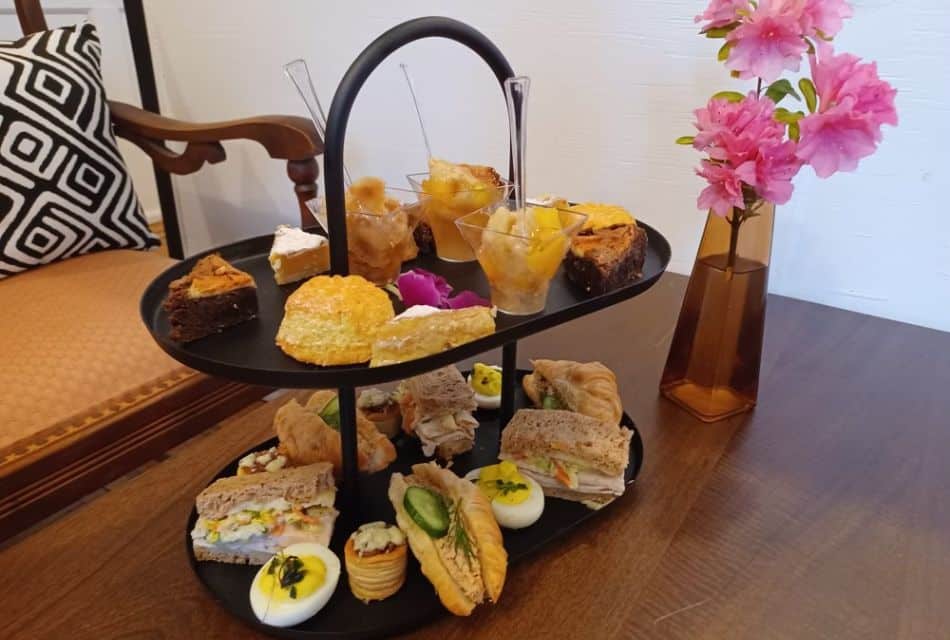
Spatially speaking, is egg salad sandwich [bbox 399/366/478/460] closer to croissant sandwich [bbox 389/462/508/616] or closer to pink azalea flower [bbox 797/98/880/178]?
croissant sandwich [bbox 389/462/508/616]

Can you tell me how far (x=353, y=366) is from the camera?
Result: 21.1 inches

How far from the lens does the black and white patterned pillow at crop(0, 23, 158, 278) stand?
4.00ft

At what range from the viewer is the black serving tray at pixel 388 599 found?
1.75 ft

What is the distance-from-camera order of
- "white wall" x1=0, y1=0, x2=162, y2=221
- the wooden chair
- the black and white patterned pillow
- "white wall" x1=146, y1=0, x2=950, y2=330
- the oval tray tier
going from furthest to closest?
1. "white wall" x1=0, y1=0, x2=162, y2=221
2. the black and white patterned pillow
3. "white wall" x1=146, y1=0, x2=950, y2=330
4. the wooden chair
5. the oval tray tier

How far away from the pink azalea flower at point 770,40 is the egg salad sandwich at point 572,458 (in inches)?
16.0

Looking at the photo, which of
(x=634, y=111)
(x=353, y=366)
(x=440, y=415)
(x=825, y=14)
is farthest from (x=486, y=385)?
(x=634, y=111)

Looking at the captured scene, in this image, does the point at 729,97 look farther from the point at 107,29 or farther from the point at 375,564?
the point at 107,29

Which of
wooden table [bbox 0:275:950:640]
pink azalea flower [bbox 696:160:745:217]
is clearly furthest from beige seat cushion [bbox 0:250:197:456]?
pink azalea flower [bbox 696:160:745:217]

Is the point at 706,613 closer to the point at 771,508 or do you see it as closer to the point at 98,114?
the point at 771,508

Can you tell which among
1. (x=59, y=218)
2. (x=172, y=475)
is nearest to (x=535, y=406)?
(x=172, y=475)

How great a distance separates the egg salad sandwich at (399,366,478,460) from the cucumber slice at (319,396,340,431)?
0.24 feet

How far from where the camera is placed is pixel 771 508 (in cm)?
69

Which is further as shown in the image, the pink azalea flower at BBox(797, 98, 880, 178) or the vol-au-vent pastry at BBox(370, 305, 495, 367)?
the pink azalea flower at BBox(797, 98, 880, 178)

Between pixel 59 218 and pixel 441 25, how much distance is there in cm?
101
